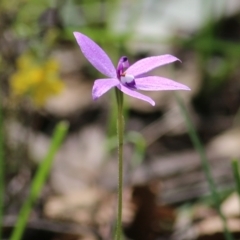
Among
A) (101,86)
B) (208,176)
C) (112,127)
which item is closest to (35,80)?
(112,127)

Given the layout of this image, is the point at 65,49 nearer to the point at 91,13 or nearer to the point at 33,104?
the point at 91,13

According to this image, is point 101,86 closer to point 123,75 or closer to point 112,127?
point 123,75

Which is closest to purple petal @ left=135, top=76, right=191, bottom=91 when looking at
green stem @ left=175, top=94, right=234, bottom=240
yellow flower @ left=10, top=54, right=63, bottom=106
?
green stem @ left=175, top=94, right=234, bottom=240

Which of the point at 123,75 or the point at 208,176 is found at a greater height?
the point at 208,176

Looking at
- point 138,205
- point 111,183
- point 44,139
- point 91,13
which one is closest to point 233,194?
point 138,205

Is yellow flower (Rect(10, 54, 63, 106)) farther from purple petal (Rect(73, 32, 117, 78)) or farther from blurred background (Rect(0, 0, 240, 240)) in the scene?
purple petal (Rect(73, 32, 117, 78))
